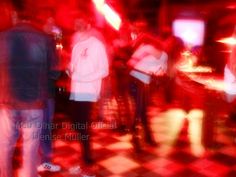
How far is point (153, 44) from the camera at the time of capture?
5.04 meters

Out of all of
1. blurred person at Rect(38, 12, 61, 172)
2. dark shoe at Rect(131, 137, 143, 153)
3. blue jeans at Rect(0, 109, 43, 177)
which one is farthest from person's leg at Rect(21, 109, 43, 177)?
dark shoe at Rect(131, 137, 143, 153)

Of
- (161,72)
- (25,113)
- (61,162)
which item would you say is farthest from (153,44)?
(25,113)

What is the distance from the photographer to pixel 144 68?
5074mm

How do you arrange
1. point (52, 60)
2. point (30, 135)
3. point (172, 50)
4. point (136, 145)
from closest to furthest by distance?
point (30, 135) < point (52, 60) < point (136, 145) < point (172, 50)

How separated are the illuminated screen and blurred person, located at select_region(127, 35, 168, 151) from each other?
20.2ft

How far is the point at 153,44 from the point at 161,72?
0.44m

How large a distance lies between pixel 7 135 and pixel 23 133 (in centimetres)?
15

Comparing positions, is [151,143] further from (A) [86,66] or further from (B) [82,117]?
(A) [86,66]

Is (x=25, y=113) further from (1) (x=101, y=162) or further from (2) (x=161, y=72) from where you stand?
(2) (x=161, y=72)

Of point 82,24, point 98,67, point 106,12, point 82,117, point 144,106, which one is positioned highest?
point 106,12

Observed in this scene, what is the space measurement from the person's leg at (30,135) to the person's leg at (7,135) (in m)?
0.10

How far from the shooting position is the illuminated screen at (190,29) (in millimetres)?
11336

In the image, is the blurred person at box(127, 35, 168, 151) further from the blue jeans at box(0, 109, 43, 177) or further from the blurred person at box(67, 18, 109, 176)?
the blue jeans at box(0, 109, 43, 177)

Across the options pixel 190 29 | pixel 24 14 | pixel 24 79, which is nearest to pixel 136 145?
pixel 24 79
